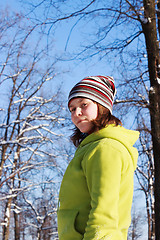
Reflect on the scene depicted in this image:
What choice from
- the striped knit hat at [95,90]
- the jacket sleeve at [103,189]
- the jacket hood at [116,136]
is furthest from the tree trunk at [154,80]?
the jacket sleeve at [103,189]

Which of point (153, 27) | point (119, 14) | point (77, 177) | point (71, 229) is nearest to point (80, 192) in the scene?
point (77, 177)

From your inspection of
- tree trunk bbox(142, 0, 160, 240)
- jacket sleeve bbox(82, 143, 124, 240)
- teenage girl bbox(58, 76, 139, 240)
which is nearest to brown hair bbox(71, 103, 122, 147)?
teenage girl bbox(58, 76, 139, 240)

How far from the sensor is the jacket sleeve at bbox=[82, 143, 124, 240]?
1.43 metres

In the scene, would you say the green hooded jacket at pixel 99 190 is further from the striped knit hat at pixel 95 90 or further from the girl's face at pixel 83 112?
the striped knit hat at pixel 95 90

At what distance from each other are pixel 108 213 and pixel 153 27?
6.31 m

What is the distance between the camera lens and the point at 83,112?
6.25ft

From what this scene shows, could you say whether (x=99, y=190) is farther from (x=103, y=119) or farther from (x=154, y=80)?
(x=154, y=80)

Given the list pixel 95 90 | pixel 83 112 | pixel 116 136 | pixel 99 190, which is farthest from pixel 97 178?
pixel 95 90

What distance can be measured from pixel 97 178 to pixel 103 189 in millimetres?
67

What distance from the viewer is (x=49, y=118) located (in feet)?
51.7

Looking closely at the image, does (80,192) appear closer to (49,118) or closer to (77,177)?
(77,177)

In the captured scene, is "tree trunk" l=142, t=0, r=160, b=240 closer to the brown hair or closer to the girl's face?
the brown hair

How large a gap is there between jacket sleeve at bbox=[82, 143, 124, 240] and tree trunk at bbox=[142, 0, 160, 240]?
532 centimetres

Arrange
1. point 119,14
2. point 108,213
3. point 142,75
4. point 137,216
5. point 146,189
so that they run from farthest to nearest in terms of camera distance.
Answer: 1. point 137,216
2. point 146,189
3. point 142,75
4. point 119,14
5. point 108,213
